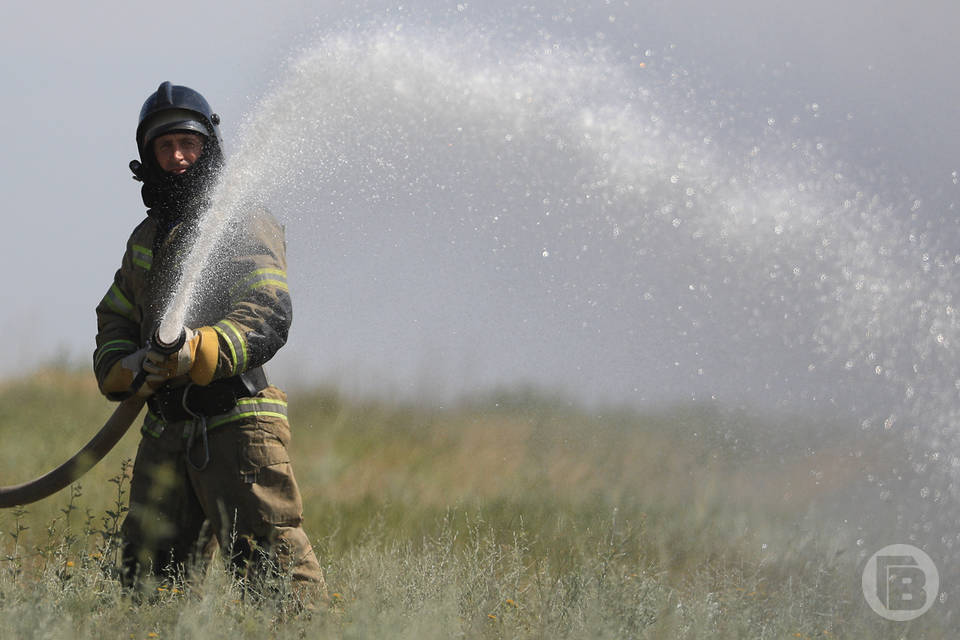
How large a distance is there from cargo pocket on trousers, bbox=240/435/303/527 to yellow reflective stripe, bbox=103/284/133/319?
3.01 feet

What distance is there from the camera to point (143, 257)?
14.7ft

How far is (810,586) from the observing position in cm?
507

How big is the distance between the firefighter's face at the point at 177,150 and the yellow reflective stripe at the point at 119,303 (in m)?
0.61

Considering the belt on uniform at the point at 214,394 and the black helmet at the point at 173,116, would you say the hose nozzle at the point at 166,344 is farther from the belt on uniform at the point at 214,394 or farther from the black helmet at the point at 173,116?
the black helmet at the point at 173,116

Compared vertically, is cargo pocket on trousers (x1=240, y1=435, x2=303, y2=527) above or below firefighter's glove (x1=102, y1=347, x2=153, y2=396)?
below

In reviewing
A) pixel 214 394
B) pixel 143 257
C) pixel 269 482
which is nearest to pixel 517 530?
pixel 269 482

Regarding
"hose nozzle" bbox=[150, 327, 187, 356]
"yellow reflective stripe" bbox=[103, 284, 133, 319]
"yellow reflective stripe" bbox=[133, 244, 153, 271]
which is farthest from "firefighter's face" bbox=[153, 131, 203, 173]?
"hose nozzle" bbox=[150, 327, 187, 356]

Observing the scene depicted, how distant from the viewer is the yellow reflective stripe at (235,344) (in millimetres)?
3896

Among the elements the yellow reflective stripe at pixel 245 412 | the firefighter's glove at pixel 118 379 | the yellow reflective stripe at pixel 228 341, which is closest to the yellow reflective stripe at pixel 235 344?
the yellow reflective stripe at pixel 228 341

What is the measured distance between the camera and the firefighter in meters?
4.09

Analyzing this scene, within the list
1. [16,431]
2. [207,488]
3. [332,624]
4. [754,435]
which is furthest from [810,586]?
[16,431]

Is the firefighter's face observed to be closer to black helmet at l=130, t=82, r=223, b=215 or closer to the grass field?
black helmet at l=130, t=82, r=223, b=215

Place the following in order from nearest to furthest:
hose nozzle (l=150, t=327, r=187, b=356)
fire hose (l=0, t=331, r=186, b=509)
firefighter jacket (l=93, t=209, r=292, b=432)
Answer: hose nozzle (l=150, t=327, r=187, b=356) → firefighter jacket (l=93, t=209, r=292, b=432) → fire hose (l=0, t=331, r=186, b=509)

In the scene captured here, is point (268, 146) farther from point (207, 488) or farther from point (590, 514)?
point (590, 514)
